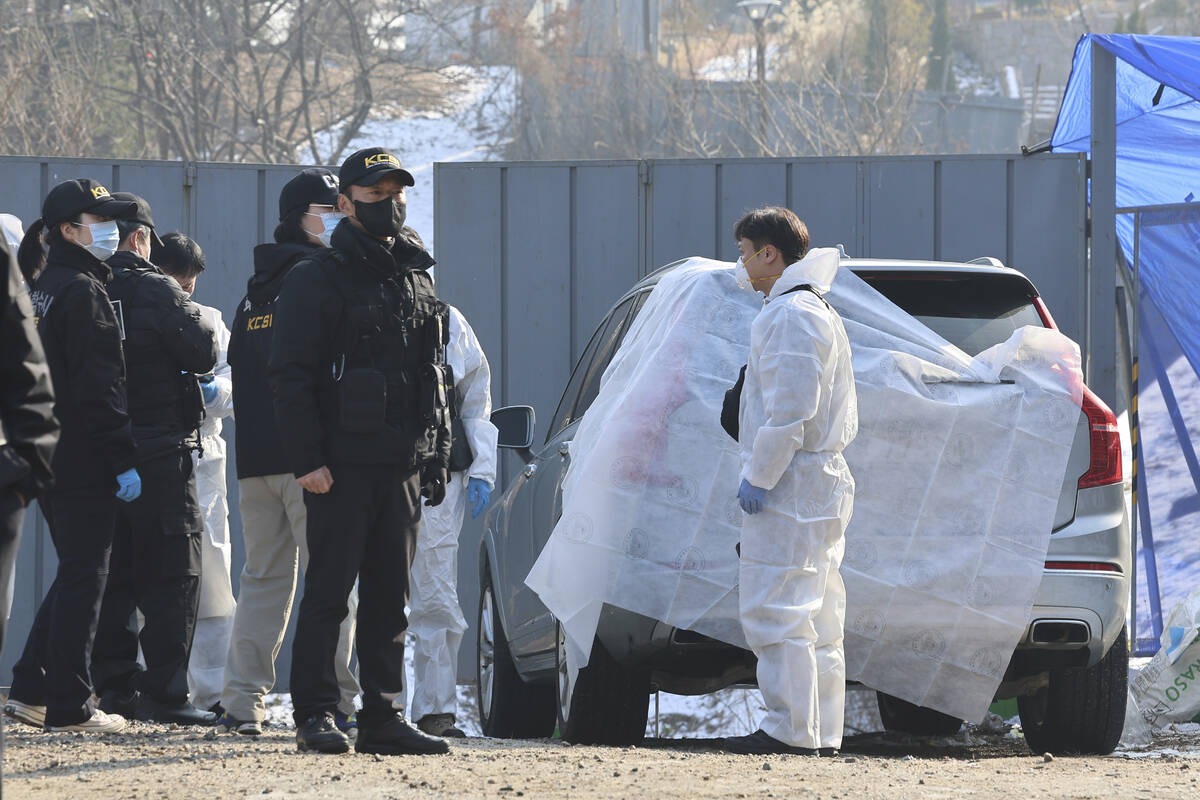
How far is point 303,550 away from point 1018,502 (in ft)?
8.16

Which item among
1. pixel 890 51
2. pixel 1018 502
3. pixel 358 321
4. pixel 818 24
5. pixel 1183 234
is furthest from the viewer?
pixel 818 24

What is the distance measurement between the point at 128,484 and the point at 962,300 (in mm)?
2979

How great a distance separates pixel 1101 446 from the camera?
16.0ft

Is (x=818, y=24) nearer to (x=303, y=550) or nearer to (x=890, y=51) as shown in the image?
(x=890, y=51)

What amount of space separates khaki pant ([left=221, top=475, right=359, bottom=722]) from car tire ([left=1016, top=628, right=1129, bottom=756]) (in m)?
2.56

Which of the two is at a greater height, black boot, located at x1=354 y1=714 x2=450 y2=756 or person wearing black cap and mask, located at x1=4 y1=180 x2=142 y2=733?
person wearing black cap and mask, located at x1=4 y1=180 x2=142 y2=733

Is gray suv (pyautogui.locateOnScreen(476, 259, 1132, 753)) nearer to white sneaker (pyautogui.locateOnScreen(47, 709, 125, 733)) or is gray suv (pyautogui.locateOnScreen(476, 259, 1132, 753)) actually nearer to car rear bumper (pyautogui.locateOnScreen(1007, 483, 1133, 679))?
car rear bumper (pyautogui.locateOnScreen(1007, 483, 1133, 679))

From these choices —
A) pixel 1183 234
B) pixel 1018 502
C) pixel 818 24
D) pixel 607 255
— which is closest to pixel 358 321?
pixel 1018 502

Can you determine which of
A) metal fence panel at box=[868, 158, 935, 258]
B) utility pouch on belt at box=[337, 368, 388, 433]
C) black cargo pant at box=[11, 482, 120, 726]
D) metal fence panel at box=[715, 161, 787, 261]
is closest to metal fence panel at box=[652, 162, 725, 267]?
metal fence panel at box=[715, 161, 787, 261]

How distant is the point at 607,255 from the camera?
27.8 ft

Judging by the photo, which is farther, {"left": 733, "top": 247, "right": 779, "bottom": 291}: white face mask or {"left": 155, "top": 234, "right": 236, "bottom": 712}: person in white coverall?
{"left": 155, "top": 234, "right": 236, "bottom": 712}: person in white coverall

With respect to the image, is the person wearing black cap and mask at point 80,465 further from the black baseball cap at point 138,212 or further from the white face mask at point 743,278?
the white face mask at point 743,278

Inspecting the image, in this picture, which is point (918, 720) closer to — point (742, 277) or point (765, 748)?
point (765, 748)

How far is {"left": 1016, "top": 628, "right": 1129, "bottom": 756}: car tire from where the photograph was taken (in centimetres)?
507
